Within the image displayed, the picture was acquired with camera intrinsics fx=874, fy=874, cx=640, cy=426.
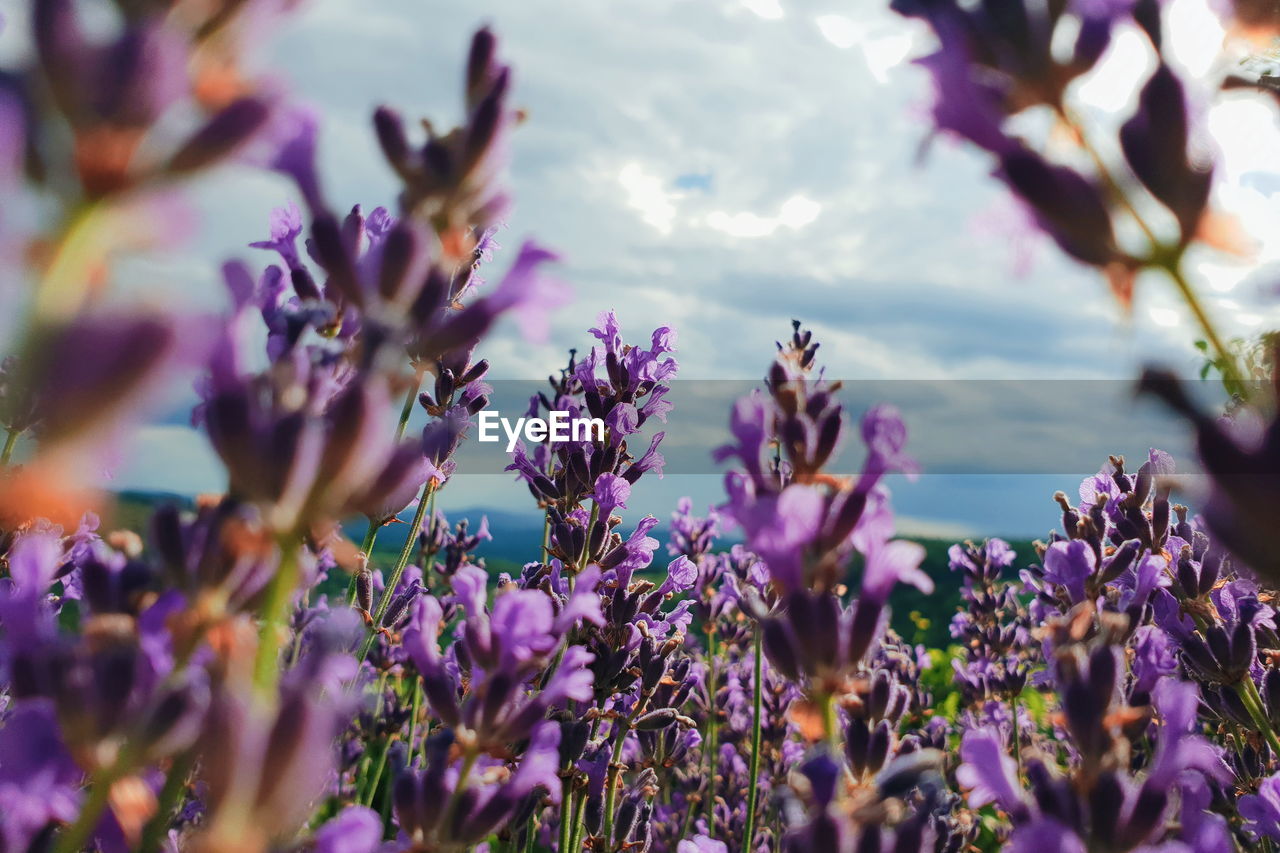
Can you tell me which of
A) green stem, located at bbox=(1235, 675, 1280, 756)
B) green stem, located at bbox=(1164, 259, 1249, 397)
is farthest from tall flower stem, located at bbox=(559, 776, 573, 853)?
green stem, located at bbox=(1164, 259, 1249, 397)

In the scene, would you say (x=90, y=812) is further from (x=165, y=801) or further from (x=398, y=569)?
(x=398, y=569)

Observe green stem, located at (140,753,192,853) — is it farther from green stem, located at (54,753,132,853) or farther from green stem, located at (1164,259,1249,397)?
green stem, located at (1164,259,1249,397)

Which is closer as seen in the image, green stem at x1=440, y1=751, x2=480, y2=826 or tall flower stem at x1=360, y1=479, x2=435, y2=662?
green stem at x1=440, y1=751, x2=480, y2=826

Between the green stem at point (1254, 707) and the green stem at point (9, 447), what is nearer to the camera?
the green stem at point (1254, 707)

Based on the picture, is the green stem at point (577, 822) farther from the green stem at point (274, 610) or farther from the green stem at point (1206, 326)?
the green stem at point (1206, 326)

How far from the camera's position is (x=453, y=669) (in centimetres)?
248

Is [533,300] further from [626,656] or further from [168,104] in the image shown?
[626,656]

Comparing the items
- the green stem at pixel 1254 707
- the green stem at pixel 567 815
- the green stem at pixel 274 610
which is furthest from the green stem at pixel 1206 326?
the green stem at pixel 567 815

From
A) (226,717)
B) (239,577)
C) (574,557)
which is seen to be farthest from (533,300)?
(574,557)

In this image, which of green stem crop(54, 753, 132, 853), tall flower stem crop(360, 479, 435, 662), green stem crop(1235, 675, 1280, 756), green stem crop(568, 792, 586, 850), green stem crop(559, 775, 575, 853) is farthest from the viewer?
tall flower stem crop(360, 479, 435, 662)

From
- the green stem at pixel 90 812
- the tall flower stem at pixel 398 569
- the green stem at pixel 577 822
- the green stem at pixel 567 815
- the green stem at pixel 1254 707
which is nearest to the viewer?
the green stem at pixel 90 812

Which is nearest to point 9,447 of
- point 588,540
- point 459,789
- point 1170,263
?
point 588,540

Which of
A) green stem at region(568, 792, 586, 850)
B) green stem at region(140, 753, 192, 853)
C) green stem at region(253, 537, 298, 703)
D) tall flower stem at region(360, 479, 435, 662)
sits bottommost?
green stem at region(568, 792, 586, 850)

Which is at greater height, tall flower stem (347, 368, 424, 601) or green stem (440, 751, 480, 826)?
tall flower stem (347, 368, 424, 601)
